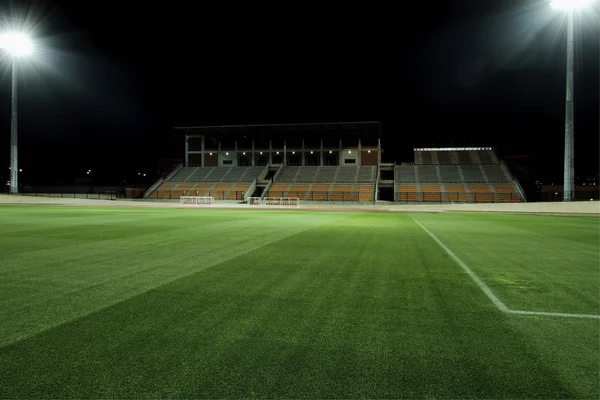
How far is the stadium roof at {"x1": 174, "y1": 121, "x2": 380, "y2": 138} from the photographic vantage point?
57375mm

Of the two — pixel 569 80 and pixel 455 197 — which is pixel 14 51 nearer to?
pixel 569 80

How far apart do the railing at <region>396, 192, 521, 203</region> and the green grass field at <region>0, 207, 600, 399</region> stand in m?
40.3

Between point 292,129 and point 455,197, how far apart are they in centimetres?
2677

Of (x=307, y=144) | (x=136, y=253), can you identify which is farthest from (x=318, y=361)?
(x=307, y=144)

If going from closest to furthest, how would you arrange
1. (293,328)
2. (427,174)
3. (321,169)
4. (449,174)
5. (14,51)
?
(293,328)
(14,51)
(449,174)
(427,174)
(321,169)

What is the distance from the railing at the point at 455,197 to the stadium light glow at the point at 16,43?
40367mm

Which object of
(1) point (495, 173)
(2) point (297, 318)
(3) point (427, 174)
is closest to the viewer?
(2) point (297, 318)

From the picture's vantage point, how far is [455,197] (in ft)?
154

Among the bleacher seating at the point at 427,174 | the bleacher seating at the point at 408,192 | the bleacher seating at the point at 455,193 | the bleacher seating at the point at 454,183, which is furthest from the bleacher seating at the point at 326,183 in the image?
the bleacher seating at the point at 455,193

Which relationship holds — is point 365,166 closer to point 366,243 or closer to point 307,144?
point 307,144

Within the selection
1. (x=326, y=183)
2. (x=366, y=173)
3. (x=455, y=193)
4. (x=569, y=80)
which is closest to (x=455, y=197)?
(x=455, y=193)

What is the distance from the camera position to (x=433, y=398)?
2473 mm

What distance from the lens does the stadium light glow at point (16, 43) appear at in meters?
32.0

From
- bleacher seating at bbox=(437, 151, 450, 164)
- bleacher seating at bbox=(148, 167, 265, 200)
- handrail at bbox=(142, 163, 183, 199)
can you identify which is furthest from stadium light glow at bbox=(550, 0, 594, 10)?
handrail at bbox=(142, 163, 183, 199)
